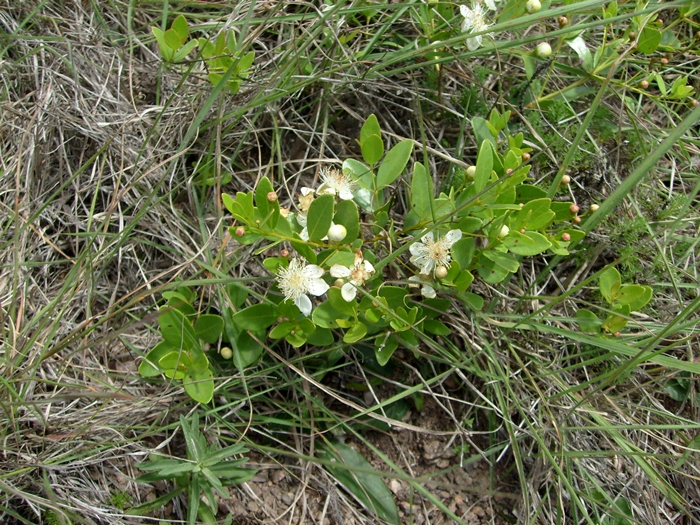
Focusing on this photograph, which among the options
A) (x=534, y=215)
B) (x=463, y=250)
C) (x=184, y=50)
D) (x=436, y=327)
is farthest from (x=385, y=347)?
(x=184, y=50)

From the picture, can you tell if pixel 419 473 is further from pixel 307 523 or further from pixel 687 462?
pixel 687 462

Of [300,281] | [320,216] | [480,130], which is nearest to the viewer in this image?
[320,216]

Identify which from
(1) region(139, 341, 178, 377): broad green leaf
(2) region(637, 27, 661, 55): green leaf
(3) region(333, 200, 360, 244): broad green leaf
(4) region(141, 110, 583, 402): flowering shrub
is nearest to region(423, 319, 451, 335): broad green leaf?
(4) region(141, 110, 583, 402): flowering shrub

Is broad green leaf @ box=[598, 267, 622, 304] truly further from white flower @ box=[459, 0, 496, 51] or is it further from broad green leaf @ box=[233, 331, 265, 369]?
broad green leaf @ box=[233, 331, 265, 369]

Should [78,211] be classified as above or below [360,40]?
below

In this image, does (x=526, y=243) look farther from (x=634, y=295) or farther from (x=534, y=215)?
(x=634, y=295)

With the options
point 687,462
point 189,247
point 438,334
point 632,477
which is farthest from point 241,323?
point 687,462
